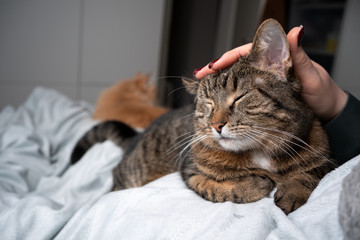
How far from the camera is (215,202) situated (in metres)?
0.71

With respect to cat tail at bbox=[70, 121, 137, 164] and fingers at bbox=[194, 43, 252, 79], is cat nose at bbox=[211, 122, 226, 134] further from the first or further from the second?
cat tail at bbox=[70, 121, 137, 164]

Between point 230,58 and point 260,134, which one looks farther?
point 230,58

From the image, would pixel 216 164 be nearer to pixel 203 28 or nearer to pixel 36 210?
pixel 36 210

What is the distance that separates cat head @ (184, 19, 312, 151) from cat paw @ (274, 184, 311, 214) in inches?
4.7

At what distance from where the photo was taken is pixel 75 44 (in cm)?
274

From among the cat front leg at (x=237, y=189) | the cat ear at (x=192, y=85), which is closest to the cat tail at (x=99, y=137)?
the cat ear at (x=192, y=85)

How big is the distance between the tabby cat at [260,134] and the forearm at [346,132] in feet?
0.20

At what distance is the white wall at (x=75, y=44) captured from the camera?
99.6 inches

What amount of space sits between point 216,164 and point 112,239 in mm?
361

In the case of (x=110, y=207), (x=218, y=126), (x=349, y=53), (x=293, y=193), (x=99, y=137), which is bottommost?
(x=99, y=137)

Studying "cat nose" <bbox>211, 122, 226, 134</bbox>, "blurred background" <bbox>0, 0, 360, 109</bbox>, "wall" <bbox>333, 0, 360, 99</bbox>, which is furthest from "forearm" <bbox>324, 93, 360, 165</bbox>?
"wall" <bbox>333, 0, 360, 99</bbox>

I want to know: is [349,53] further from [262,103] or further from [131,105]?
[262,103]

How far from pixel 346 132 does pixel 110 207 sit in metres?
0.73

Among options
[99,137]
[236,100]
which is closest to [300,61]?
[236,100]
